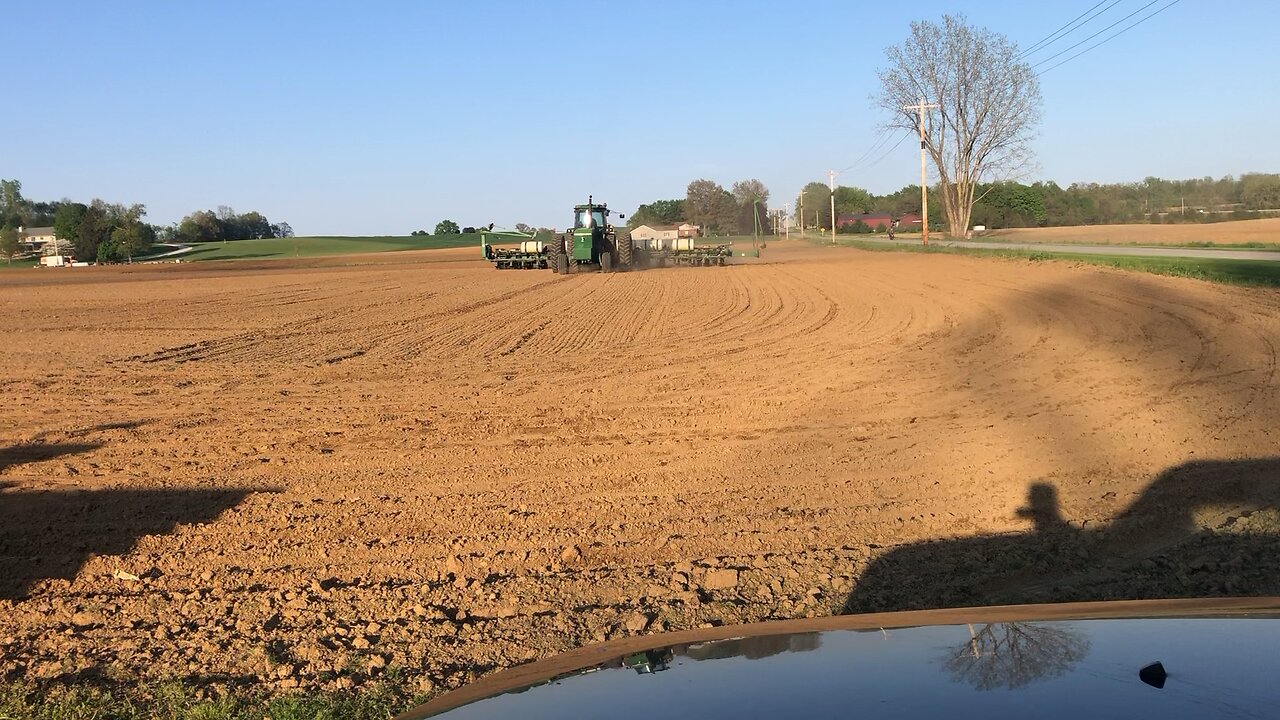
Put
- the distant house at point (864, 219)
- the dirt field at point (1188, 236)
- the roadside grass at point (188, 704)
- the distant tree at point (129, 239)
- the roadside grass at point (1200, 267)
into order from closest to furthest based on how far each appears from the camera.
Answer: the roadside grass at point (188, 704) < the roadside grass at point (1200, 267) < the dirt field at point (1188, 236) < the distant tree at point (129, 239) < the distant house at point (864, 219)

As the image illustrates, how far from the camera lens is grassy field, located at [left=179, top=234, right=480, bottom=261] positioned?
358 ft

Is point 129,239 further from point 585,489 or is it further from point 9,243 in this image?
point 585,489

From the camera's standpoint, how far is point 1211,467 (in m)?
9.00

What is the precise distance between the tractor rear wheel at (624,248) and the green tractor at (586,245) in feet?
1.44

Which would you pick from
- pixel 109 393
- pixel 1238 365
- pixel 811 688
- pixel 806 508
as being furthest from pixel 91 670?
pixel 1238 365

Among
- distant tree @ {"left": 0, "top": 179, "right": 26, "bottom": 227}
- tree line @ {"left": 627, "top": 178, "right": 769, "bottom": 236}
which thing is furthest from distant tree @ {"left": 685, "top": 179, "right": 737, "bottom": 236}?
distant tree @ {"left": 0, "top": 179, "right": 26, "bottom": 227}

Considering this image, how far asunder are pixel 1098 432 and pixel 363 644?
7392 millimetres

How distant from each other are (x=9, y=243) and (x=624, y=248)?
282 feet

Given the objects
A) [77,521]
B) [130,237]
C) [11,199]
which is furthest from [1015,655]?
[11,199]

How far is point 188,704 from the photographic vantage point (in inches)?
191

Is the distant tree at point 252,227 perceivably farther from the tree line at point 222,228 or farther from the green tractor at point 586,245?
the green tractor at point 586,245

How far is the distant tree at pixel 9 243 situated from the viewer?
110m

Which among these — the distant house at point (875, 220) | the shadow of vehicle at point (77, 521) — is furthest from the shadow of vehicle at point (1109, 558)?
the distant house at point (875, 220)

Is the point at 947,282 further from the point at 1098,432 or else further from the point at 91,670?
the point at 91,670
